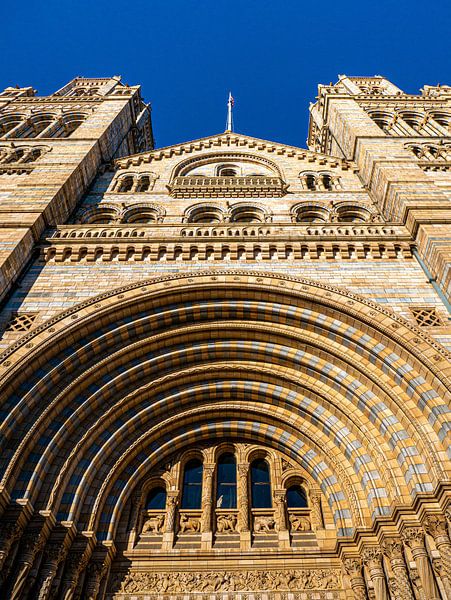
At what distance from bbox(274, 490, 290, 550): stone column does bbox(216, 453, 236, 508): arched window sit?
1.04m

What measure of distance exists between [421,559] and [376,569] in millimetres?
886

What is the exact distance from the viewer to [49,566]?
790cm

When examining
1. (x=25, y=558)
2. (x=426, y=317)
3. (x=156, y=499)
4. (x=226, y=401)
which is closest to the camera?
(x=25, y=558)

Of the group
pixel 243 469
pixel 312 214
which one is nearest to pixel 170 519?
pixel 243 469

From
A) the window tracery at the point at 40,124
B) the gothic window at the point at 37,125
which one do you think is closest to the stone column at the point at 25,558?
the window tracery at the point at 40,124

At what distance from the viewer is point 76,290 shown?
1128 centimetres

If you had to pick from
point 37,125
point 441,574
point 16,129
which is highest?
point 37,125

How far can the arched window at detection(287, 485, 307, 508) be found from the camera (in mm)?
10305

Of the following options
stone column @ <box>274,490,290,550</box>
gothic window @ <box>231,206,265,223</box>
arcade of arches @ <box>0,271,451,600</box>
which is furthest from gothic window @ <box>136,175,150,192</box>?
stone column @ <box>274,490,290,550</box>

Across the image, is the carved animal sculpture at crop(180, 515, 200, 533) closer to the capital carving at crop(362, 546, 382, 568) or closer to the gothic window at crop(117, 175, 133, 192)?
the capital carving at crop(362, 546, 382, 568)

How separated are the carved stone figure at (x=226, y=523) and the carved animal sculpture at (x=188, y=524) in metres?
0.46

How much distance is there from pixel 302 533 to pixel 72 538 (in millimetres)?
4767

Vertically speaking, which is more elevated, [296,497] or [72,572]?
[296,497]

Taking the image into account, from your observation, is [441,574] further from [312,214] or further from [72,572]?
[312,214]
